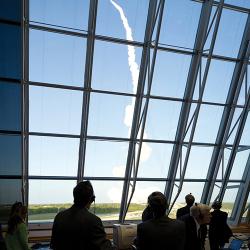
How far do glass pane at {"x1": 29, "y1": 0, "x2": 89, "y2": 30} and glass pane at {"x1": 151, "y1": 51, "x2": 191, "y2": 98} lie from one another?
178cm

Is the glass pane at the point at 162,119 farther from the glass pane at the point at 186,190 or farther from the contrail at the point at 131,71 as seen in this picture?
the glass pane at the point at 186,190

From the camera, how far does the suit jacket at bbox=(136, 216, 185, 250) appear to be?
236cm

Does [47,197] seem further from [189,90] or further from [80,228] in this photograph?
[80,228]

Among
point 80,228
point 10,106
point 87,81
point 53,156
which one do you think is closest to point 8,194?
point 53,156

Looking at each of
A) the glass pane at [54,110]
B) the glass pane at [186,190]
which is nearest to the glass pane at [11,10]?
the glass pane at [54,110]

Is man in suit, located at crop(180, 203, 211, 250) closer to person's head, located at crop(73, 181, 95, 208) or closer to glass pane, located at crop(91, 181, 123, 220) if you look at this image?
person's head, located at crop(73, 181, 95, 208)

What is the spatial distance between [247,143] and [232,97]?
147cm

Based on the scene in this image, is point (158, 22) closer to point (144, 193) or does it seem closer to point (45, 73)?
point (45, 73)

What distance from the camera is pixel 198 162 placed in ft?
27.6

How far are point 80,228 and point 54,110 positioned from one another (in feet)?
16.8

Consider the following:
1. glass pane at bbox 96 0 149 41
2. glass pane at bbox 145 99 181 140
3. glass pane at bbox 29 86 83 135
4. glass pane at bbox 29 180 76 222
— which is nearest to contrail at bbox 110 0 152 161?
glass pane at bbox 96 0 149 41

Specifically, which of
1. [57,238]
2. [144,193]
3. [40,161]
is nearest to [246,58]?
[144,193]

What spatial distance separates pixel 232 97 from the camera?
8078mm

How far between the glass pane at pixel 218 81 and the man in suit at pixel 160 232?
5.84m
